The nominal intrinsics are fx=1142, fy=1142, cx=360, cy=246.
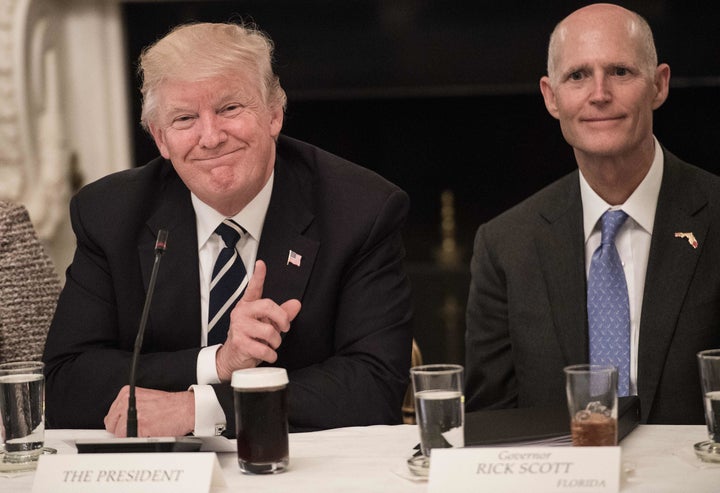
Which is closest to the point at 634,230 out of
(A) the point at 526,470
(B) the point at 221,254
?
(B) the point at 221,254

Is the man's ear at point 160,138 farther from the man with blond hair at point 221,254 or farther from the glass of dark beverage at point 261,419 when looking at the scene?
the glass of dark beverage at point 261,419

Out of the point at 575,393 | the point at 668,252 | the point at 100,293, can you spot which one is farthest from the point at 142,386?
the point at 668,252

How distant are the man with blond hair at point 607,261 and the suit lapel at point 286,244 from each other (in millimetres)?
475

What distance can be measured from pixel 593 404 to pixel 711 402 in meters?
0.17

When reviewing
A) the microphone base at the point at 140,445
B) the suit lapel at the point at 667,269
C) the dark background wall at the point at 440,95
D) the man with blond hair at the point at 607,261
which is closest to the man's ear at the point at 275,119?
the man with blond hair at the point at 607,261

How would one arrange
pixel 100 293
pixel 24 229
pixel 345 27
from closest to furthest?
pixel 100 293 → pixel 24 229 → pixel 345 27

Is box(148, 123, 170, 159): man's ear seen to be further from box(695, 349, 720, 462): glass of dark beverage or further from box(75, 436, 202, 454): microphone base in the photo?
box(695, 349, 720, 462): glass of dark beverage

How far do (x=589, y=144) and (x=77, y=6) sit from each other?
268 centimetres

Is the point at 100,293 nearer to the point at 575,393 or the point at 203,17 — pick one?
the point at 575,393

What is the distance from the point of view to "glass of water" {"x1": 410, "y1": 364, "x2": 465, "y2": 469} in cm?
154

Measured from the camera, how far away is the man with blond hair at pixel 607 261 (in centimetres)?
237

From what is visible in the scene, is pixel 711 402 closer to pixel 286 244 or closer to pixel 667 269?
pixel 667 269

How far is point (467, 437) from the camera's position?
5.24ft

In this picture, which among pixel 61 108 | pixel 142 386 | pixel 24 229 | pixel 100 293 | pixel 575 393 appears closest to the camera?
pixel 575 393
